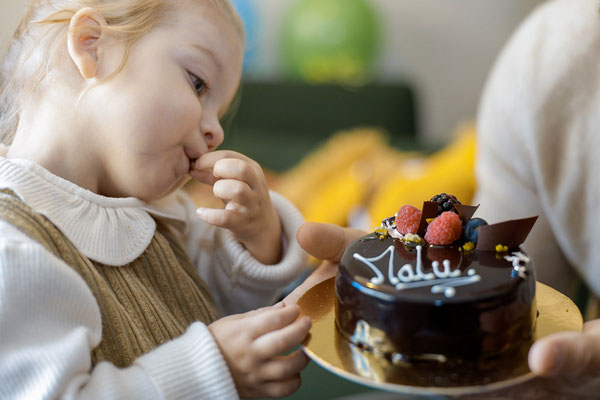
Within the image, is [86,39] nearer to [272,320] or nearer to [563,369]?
[272,320]

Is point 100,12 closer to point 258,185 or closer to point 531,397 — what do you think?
point 258,185

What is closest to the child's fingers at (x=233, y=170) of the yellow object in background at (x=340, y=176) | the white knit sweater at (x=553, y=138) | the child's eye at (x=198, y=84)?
the child's eye at (x=198, y=84)

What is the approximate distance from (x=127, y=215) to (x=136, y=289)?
98 millimetres

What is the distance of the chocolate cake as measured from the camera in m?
0.55

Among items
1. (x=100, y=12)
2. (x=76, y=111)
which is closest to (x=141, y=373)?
(x=76, y=111)

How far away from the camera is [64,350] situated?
23.1 inches

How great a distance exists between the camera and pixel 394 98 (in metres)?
2.94

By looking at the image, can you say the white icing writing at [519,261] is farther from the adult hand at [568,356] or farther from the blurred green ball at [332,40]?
the blurred green ball at [332,40]

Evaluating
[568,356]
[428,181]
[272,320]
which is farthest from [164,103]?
[428,181]

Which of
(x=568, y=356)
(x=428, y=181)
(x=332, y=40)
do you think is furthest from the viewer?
(x=332, y=40)

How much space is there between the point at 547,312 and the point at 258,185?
391 millimetres

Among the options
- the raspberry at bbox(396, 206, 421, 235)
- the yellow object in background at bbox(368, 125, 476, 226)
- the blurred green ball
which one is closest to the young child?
the raspberry at bbox(396, 206, 421, 235)

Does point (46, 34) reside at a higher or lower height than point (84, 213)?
higher

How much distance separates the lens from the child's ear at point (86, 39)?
75cm
